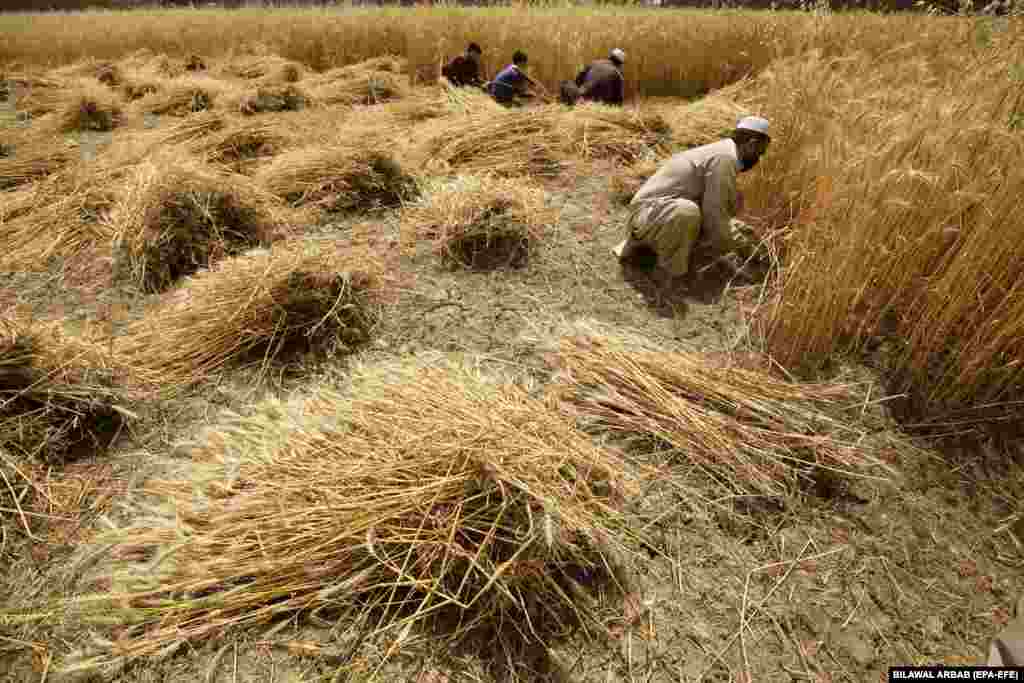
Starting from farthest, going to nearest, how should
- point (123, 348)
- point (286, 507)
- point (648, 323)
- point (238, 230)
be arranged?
1. point (238, 230)
2. point (648, 323)
3. point (123, 348)
4. point (286, 507)

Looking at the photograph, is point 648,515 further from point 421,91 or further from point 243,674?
point 421,91

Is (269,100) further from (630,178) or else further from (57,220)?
(630,178)

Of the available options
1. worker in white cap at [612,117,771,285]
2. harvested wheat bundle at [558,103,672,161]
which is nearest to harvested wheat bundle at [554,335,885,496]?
worker in white cap at [612,117,771,285]

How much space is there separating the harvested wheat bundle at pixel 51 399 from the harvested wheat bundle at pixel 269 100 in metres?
4.31

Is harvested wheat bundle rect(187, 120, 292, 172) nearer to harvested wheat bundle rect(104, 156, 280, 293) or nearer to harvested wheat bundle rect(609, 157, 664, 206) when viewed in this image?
harvested wheat bundle rect(104, 156, 280, 293)

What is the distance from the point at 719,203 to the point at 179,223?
2886mm

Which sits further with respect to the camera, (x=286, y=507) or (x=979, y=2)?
(x=979, y=2)

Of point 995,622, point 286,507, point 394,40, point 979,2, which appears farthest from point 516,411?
point 979,2

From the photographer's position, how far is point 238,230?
287 centimetres

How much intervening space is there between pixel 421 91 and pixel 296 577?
6.27 m

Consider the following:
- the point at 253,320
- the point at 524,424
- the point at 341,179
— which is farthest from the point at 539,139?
the point at 524,424

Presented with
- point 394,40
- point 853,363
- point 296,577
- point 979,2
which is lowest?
point 296,577

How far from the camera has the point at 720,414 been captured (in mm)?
1649

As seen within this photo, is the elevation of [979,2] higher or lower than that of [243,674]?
higher
